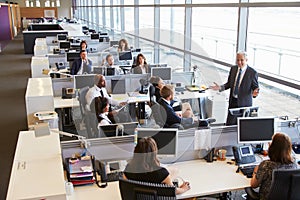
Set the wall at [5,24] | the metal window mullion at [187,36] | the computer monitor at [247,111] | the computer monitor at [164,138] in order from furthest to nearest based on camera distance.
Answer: the wall at [5,24] < the metal window mullion at [187,36] < the computer monitor at [247,111] < the computer monitor at [164,138]

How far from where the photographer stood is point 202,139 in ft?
11.2

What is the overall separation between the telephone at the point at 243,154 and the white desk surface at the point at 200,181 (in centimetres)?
9

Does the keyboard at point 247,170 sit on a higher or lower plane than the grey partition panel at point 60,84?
lower

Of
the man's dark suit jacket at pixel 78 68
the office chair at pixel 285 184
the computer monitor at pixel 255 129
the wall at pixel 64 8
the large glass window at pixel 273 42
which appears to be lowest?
the office chair at pixel 285 184

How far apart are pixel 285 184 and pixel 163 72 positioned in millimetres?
3865

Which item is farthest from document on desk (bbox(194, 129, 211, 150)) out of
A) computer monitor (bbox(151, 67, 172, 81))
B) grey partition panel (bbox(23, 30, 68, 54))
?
grey partition panel (bbox(23, 30, 68, 54))

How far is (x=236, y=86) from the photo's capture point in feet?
15.7

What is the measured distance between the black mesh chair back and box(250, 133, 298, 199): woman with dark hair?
0.11m

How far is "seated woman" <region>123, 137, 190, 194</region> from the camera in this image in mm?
2639

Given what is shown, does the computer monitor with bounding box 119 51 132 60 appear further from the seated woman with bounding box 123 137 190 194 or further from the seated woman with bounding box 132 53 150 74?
the seated woman with bounding box 123 137 190 194

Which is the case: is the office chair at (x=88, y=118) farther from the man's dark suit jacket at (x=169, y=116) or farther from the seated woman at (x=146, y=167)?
the seated woman at (x=146, y=167)

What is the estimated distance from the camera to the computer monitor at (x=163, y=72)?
6203mm

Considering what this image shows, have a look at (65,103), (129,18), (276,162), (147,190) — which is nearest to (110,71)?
(65,103)

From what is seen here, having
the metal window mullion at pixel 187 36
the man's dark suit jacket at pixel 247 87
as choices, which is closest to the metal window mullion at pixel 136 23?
the metal window mullion at pixel 187 36
